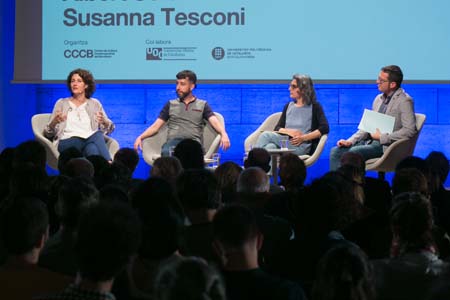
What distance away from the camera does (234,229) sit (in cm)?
215

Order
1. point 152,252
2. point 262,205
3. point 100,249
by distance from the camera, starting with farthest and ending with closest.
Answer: point 262,205, point 152,252, point 100,249

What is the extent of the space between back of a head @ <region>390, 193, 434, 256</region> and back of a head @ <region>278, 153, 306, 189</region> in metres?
1.72

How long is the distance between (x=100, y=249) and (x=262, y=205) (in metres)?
2.13

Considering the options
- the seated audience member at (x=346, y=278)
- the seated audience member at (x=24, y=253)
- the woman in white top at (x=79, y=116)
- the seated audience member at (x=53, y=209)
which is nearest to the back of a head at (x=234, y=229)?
the seated audience member at (x=346, y=278)

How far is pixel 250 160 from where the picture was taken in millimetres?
5527

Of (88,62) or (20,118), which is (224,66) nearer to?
(88,62)

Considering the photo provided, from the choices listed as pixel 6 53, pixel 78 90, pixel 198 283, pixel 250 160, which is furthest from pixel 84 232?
pixel 6 53

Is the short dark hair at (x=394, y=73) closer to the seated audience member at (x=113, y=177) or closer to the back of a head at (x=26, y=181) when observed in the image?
the seated audience member at (x=113, y=177)

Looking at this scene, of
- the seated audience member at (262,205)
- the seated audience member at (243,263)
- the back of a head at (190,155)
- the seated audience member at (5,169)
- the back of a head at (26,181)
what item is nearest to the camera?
the seated audience member at (243,263)

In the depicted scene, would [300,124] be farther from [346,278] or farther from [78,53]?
[346,278]

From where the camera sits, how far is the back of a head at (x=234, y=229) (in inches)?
84.4

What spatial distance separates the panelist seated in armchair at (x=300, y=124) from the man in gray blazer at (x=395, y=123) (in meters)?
0.26

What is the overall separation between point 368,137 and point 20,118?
156 inches

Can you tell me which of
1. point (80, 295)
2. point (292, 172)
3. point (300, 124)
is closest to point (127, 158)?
point (292, 172)
